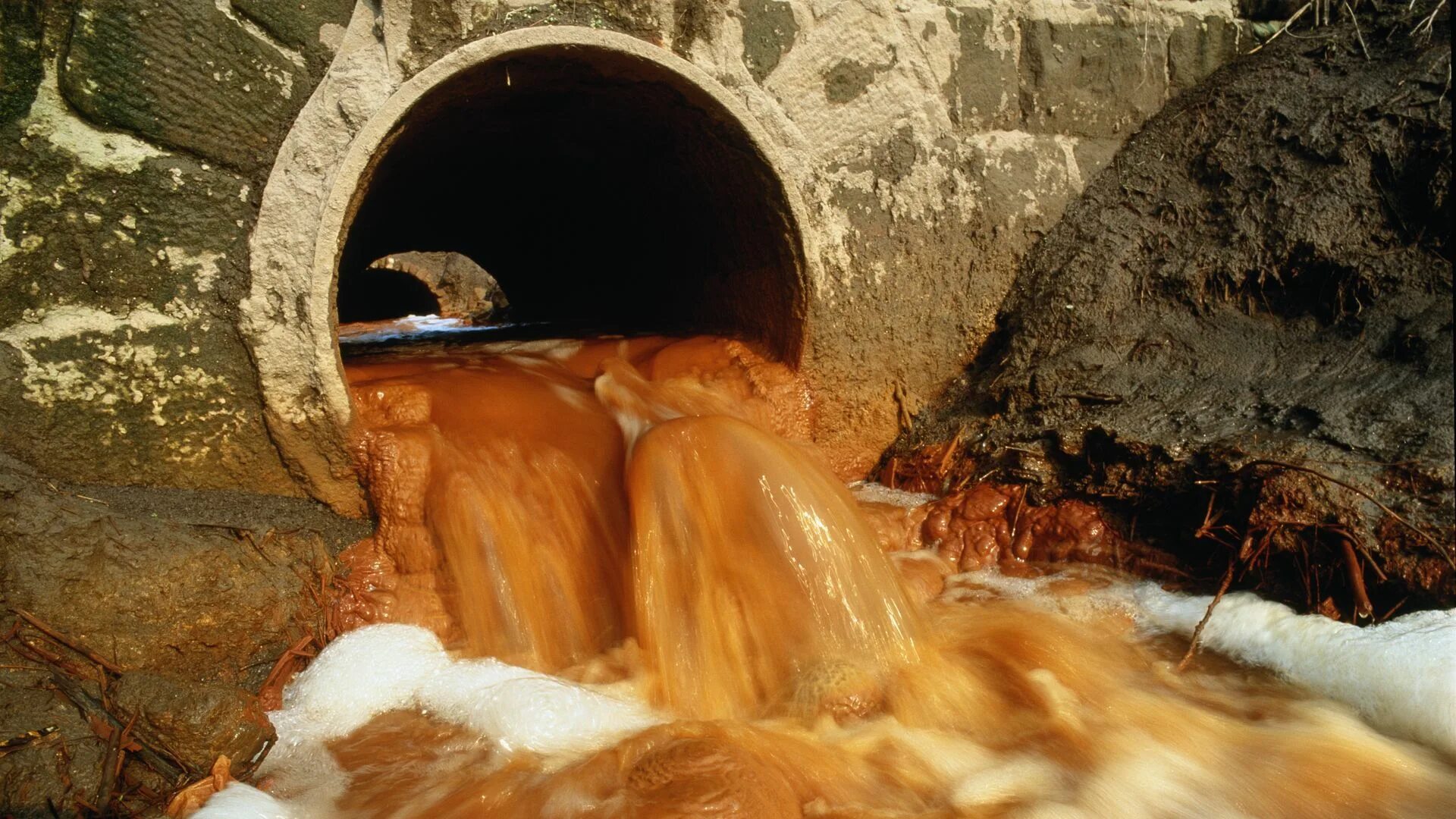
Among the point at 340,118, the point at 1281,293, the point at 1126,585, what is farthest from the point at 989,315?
the point at 340,118

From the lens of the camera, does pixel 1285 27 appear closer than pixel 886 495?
No

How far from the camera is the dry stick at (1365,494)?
2.24 m

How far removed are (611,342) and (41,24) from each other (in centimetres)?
259

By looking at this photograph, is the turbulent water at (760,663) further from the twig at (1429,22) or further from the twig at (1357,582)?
the twig at (1429,22)

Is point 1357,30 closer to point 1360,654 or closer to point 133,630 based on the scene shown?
point 1360,654

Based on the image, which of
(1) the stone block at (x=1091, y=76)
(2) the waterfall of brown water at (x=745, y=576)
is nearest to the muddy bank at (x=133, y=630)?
(2) the waterfall of brown water at (x=745, y=576)

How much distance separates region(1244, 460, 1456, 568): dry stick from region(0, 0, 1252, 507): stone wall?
1.51m

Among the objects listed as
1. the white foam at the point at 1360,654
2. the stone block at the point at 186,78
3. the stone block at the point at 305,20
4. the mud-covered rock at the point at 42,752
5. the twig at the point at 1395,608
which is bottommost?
the white foam at the point at 1360,654

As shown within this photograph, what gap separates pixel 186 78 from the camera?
2.41m

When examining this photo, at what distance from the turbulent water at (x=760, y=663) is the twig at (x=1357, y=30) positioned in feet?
6.83

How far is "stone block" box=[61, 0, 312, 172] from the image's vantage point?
2307mm

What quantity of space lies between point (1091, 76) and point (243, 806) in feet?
12.5

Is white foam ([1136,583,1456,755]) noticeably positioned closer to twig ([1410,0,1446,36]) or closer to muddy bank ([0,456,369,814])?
twig ([1410,0,1446,36])

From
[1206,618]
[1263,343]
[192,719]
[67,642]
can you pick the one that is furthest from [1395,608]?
[67,642]
